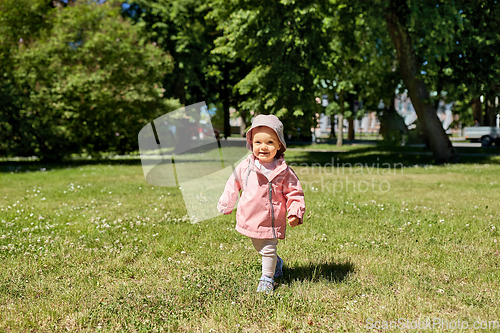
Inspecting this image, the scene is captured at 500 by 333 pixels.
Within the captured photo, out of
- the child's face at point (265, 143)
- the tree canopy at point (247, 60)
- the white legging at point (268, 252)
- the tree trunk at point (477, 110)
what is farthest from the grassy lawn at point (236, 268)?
the tree trunk at point (477, 110)

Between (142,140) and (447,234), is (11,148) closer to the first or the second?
(142,140)

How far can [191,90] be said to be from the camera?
31891mm

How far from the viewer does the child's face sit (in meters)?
3.97

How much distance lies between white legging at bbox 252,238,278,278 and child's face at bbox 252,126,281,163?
0.83 m

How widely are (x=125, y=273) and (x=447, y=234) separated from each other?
4.63 metres

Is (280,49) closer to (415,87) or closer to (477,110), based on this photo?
(415,87)

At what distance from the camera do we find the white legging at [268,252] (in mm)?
4016

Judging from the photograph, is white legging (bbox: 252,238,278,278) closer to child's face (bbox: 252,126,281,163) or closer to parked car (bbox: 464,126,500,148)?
child's face (bbox: 252,126,281,163)

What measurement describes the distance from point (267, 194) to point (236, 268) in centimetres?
122

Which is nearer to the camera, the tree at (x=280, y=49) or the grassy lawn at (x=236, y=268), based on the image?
the grassy lawn at (x=236, y=268)

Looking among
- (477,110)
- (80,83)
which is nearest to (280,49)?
(80,83)

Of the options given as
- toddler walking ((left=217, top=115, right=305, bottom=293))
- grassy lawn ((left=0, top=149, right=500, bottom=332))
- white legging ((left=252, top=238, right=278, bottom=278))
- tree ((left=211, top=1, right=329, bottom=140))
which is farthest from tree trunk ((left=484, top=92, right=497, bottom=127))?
white legging ((left=252, top=238, right=278, bottom=278))

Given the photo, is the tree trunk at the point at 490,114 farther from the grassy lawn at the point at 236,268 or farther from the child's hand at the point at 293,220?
the child's hand at the point at 293,220

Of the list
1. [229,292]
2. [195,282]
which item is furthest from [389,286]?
[195,282]
